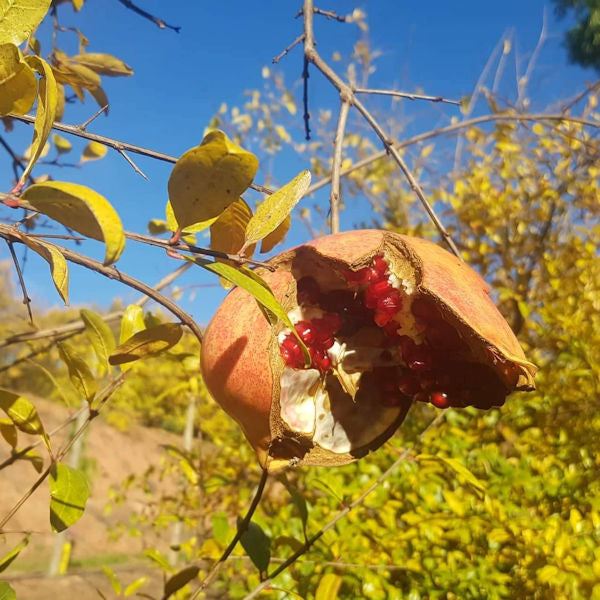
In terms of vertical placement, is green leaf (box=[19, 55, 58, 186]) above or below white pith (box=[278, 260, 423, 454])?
above

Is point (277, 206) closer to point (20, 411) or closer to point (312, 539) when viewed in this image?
point (20, 411)

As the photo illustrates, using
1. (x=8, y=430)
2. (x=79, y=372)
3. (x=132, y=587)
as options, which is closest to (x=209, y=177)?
(x=79, y=372)

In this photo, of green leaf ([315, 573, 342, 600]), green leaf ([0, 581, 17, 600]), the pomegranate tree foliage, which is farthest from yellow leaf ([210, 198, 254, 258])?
green leaf ([315, 573, 342, 600])

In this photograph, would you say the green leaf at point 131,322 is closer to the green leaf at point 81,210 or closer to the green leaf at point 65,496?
the green leaf at point 65,496

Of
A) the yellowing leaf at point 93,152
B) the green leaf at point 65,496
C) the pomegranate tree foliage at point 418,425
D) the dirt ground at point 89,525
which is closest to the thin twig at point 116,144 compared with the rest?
the pomegranate tree foliage at point 418,425

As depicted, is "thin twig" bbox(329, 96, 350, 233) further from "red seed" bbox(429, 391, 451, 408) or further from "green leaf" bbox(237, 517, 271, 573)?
"green leaf" bbox(237, 517, 271, 573)

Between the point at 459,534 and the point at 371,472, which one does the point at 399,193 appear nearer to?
the point at 371,472
